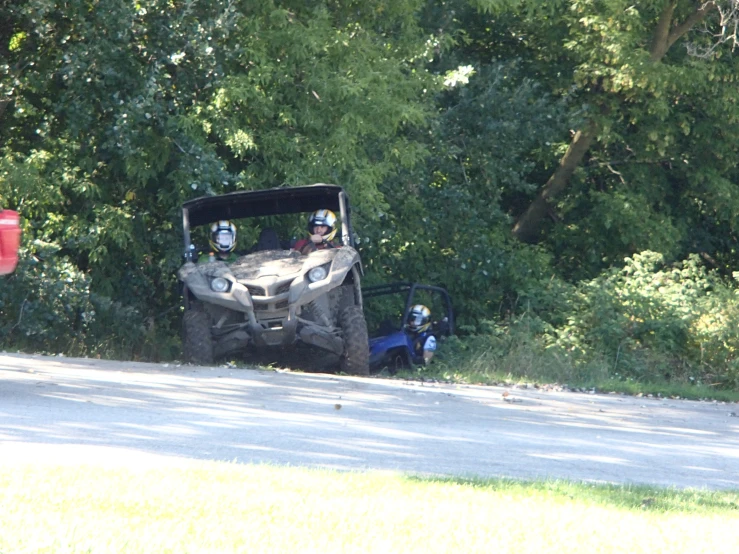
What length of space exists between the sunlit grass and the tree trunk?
16115 millimetres

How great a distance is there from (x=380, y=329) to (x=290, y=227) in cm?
215

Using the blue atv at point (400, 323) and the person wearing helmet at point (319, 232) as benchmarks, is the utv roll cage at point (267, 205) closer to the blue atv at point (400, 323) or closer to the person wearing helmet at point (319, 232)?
the person wearing helmet at point (319, 232)

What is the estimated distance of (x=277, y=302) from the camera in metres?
13.7

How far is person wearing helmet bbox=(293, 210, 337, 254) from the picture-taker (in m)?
15.6

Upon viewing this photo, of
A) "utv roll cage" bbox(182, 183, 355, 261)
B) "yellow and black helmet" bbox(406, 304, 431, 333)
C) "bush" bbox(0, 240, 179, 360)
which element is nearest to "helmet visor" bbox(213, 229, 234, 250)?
"utv roll cage" bbox(182, 183, 355, 261)

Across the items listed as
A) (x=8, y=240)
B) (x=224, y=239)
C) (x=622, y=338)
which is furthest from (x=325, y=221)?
(x=8, y=240)

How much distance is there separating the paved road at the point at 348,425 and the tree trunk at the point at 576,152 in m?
10.5

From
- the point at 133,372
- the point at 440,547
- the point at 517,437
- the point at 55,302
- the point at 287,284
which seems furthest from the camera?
the point at 55,302

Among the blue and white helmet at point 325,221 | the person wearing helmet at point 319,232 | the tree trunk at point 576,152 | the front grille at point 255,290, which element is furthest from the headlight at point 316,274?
the tree trunk at point 576,152

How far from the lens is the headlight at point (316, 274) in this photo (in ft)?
45.2

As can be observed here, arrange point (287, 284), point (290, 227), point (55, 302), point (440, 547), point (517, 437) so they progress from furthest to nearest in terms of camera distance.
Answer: point (290, 227) → point (55, 302) → point (287, 284) → point (517, 437) → point (440, 547)

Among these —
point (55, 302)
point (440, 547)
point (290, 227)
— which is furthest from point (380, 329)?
point (440, 547)

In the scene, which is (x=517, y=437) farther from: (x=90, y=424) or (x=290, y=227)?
(x=290, y=227)

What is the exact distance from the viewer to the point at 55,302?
15.5 metres
